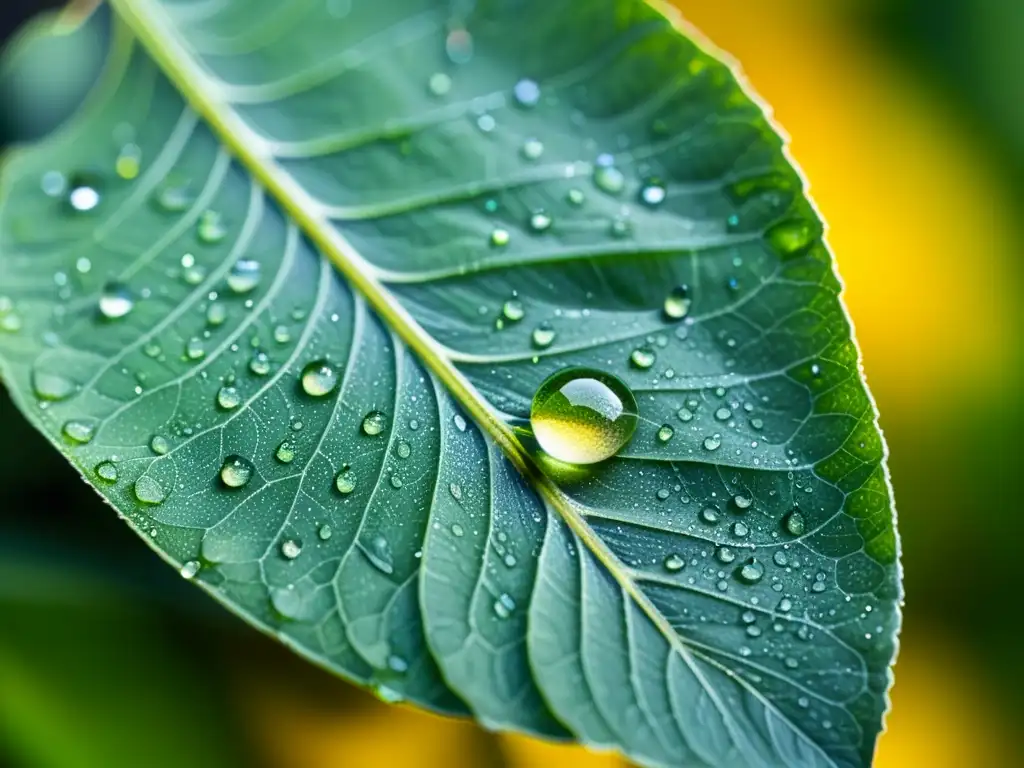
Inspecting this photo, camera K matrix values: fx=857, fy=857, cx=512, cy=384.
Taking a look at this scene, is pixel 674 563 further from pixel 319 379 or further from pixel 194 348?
pixel 194 348

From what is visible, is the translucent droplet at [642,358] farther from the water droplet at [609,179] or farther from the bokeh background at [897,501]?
the bokeh background at [897,501]

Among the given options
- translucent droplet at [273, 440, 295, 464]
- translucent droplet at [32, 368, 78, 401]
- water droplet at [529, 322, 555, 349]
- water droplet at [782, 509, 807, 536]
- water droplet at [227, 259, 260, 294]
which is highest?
water droplet at [529, 322, 555, 349]

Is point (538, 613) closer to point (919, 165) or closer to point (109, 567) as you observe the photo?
point (109, 567)

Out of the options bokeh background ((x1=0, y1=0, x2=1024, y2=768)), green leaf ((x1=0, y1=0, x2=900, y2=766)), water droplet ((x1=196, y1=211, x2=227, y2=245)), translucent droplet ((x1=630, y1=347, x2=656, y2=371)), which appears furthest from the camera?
bokeh background ((x1=0, y1=0, x2=1024, y2=768))

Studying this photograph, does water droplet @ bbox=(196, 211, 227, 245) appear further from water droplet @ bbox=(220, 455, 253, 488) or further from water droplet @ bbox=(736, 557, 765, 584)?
water droplet @ bbox=(736, 557, 765, 584)

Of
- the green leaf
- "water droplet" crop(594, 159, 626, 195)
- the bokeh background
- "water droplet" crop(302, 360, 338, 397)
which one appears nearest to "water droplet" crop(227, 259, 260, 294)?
the green leaf

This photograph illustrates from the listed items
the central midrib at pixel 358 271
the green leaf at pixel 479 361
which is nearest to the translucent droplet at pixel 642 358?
the green leaf at pixel 479 361
